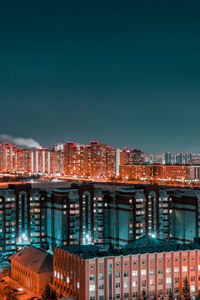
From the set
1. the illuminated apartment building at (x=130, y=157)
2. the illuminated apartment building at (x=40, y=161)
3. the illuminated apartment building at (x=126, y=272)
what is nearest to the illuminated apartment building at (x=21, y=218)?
the illuminated apartment building at (x=126, y=272)

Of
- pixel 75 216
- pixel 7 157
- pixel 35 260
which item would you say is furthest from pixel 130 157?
pixel 35 260

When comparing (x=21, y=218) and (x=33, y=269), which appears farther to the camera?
(x=21, y=218)

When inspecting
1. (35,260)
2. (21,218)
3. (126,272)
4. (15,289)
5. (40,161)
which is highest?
(40,161)

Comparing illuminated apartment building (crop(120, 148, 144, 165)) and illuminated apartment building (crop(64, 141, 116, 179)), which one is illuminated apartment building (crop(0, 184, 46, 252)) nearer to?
illuminated apartment building (crop(64, 141, 116, 179))

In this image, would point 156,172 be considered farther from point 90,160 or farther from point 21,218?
point 21,218

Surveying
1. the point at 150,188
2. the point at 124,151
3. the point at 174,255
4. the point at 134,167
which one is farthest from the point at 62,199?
the point at 124,151

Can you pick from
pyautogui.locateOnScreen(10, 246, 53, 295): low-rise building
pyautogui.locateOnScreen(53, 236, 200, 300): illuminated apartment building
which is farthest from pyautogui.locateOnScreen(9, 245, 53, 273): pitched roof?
pyautogui.locateOnScreen(53, 236, 200, 300): illuminated apartment building

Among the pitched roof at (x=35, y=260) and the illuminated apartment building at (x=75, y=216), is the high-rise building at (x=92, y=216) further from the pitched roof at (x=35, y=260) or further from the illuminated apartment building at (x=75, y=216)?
the pitched roof at (x=35, y=260)

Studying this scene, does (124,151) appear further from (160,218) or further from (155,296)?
(155,296)
